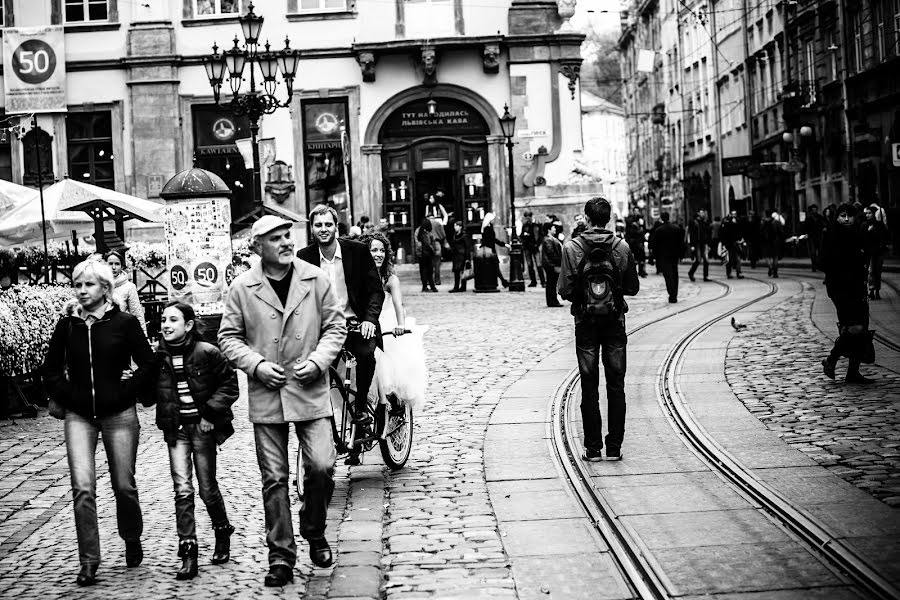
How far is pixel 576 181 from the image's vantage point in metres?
35.5

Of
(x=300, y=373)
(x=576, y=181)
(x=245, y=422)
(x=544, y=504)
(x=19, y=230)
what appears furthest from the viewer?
(x=576, y=181)

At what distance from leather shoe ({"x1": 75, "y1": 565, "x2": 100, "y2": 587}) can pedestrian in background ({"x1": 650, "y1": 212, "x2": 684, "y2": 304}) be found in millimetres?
19070

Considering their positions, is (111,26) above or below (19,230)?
above

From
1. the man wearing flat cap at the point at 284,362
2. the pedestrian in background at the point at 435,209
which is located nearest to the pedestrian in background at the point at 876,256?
the pedestrian in background at the point at 435,209

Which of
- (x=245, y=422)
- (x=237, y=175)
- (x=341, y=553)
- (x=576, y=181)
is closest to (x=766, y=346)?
(x=245, y=422)

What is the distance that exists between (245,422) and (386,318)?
123 inches

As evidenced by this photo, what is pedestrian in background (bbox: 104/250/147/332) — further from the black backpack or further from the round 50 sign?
the round 50 sign

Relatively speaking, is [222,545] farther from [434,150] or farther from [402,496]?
[434,150]

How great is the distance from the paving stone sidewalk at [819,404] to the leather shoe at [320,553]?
3231mm

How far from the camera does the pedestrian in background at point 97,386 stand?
688 centimetres

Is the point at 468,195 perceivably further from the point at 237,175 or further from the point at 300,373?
the point at 300,373

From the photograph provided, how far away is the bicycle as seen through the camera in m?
8.79

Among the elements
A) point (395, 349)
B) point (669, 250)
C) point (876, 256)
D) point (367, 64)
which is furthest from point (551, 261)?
point (395, 349)

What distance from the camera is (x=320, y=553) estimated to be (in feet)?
22.2
